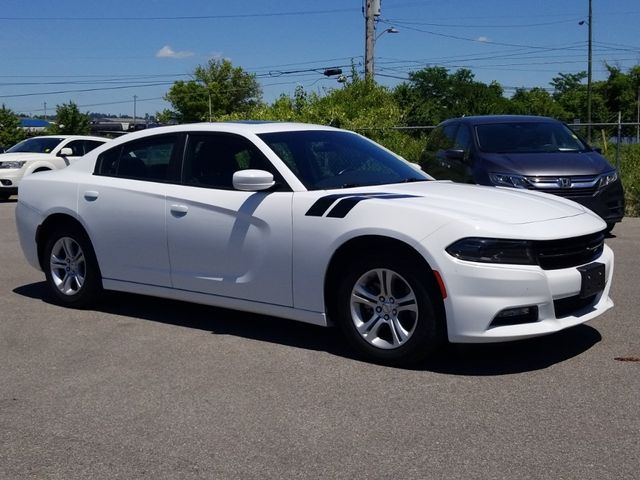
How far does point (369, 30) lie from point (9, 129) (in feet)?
199

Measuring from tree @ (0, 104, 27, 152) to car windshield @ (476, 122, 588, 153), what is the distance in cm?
7049

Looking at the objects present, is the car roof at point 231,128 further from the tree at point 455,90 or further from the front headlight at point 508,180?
the tree at point 455,90

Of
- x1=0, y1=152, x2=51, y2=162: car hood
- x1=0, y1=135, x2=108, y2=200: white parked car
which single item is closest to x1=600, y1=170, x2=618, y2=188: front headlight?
x1=0, y1=135, x2=108, y2=200: white parked car

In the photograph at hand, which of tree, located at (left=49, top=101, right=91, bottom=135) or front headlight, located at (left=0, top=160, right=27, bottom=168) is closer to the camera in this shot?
front headlight, located at (left=0, top=160, right=27, bottom=168)

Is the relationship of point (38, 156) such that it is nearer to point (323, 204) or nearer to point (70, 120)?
point (323, 204)

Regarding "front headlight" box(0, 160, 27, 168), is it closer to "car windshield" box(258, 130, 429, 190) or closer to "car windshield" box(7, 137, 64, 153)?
"car windshield" box(7, 137, 64, 153)

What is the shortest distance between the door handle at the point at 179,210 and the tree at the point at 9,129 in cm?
7414

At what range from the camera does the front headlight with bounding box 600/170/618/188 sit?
35.7 ft

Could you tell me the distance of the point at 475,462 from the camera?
392 centimetres

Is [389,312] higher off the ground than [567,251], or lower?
lower

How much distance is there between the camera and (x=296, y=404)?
4789 millimetres

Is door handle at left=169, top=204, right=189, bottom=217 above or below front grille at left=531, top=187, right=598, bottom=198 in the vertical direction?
above

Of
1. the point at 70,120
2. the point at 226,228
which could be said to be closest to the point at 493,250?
the point at 226,228

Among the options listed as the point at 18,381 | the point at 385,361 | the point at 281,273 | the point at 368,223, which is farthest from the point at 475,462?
the point at 18,381
